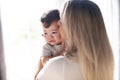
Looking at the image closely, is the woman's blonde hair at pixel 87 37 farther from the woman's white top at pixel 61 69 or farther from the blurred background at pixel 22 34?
the blurred background at pixel 22 34

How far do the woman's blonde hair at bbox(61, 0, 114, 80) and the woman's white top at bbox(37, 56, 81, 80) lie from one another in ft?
0.10

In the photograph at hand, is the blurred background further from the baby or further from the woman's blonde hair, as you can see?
the woman's blonde hair

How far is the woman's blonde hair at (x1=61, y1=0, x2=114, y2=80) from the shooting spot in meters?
1.04

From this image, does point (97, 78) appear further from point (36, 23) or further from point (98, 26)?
point (36, 23)

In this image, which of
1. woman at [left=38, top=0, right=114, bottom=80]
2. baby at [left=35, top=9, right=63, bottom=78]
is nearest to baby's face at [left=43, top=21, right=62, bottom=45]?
baby at [left=35, top=9, right=63, bottom=78]

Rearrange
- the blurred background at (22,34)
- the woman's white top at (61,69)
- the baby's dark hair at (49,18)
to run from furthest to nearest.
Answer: the blurred background at (22,34) → the baby's dark hair at (49,18) → the woman's white top at (61,69)

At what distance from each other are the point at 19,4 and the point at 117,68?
3.11 ft

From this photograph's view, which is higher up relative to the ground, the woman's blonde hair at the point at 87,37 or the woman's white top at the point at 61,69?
the woman's blonde hair at the point at 87,37

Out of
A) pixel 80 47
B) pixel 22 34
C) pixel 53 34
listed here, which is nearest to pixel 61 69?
pixel 80 47

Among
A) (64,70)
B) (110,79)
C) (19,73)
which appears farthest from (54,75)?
(19,73)

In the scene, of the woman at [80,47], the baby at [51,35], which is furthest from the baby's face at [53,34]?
the woman at [80,47]

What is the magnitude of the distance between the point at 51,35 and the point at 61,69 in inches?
13.4

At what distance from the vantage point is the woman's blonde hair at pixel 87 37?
1.04 meters

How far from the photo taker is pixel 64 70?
103 centimetres
